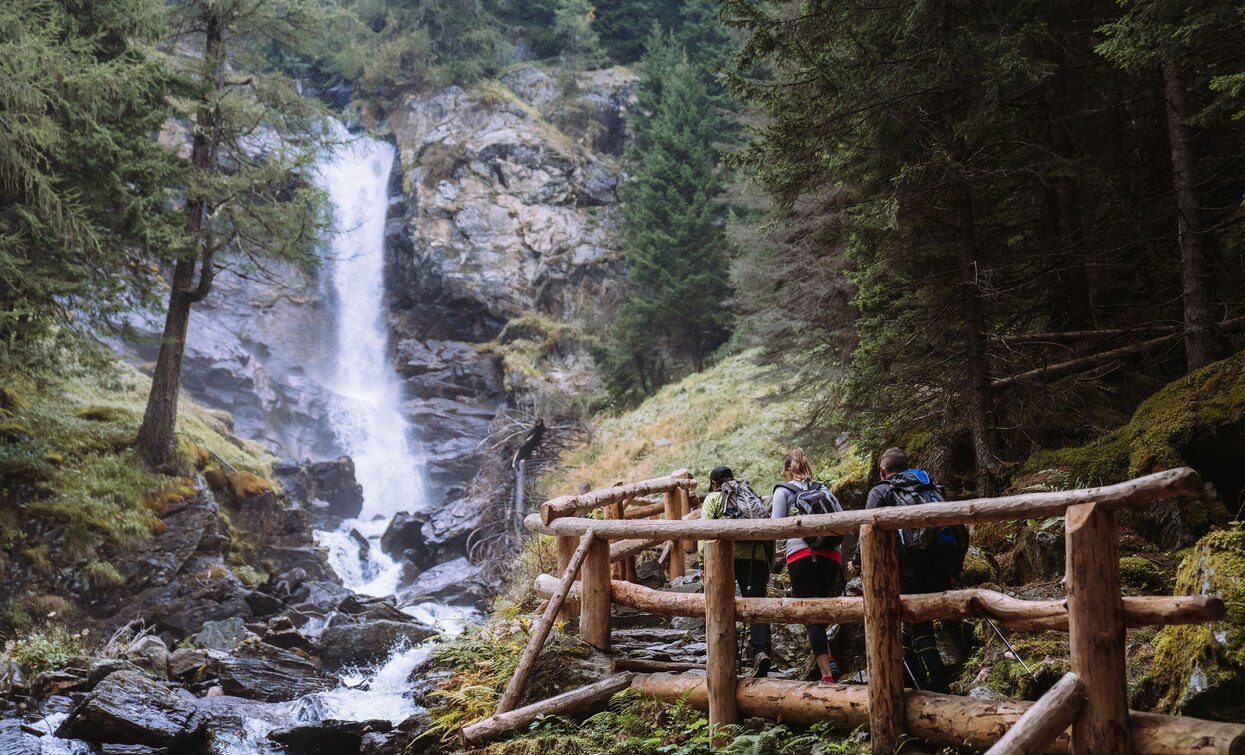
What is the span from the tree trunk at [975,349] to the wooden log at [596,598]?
4033mm

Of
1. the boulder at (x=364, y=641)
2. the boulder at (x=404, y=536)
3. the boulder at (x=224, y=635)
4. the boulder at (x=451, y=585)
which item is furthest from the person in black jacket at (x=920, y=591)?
the boulder at (x=404, y=536)

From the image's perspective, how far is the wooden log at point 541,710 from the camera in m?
6.29

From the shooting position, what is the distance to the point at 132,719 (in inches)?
368

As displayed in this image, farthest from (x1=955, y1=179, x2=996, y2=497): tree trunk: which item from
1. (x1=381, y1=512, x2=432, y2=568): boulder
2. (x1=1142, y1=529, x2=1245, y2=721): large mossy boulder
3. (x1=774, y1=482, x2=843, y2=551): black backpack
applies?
(x1=381, y1=512, x2=432, y2=568): boulder

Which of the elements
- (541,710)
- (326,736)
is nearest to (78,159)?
(326,736)

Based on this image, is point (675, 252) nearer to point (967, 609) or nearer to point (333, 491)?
point (333, 491)

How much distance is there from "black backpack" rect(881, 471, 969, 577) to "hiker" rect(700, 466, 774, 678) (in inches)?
55.1

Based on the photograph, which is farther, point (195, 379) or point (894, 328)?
point (195, 379)

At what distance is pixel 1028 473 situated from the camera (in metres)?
7.84

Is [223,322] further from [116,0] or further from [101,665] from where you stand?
[101,665]

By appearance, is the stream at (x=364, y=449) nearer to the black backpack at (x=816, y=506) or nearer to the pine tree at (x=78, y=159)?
the pine tree at (x=78, y=159)

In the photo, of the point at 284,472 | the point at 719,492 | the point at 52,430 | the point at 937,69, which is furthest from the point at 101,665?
the point at 284,472

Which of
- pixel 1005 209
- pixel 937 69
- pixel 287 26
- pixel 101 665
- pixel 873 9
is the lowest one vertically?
pixel 101 665

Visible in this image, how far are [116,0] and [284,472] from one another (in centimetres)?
1436
